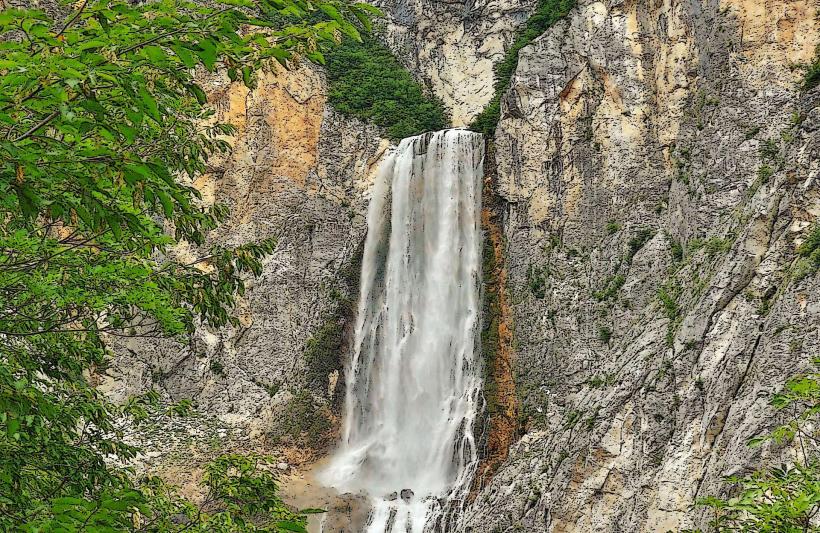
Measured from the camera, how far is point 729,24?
19.7 m

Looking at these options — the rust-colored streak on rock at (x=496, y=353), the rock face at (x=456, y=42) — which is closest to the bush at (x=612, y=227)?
the rust-colored streak on rock at (x=496, y=353)

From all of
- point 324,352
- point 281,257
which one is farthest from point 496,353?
point 281,257

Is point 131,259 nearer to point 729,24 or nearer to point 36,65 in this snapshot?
point 36,65

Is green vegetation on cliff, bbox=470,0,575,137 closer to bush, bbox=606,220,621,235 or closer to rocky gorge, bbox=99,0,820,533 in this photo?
rocky gorge, bbox=99,0,820,533

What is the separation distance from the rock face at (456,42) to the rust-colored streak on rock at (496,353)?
37.5 ft

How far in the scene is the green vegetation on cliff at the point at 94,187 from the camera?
315cm

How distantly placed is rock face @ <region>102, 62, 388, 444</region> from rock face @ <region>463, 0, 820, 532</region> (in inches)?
293

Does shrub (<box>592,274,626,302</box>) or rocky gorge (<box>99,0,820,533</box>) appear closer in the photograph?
rocky gorge (<box>99,0,820,533</box>)

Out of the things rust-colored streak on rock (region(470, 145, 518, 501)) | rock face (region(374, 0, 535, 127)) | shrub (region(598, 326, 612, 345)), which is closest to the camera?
shrub (region(598, 326, 612, 345))

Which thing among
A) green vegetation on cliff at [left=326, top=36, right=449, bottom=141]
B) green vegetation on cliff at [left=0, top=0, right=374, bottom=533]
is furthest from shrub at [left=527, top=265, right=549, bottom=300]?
green vegetation on cliff at [left=0, top=0, right=374, bottom=533]

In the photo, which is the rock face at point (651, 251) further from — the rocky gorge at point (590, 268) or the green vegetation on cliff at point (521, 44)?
the green vegetation on cliff at point (521, 44)

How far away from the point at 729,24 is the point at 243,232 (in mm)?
19102

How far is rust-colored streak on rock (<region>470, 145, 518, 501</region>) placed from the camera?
22.9 m

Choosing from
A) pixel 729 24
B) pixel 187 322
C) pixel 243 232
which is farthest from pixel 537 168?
pixel 187 322
